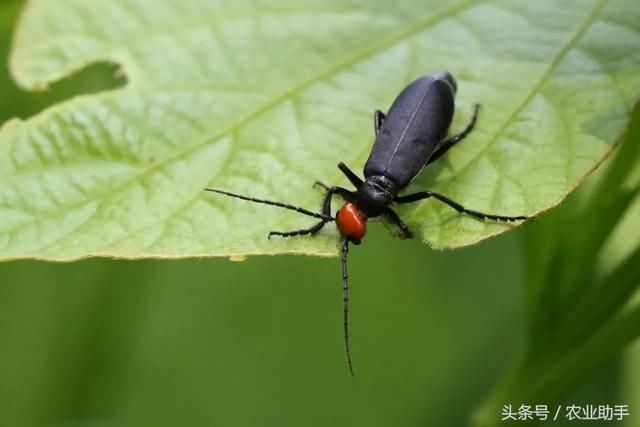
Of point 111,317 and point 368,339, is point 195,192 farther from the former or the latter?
point 368,339

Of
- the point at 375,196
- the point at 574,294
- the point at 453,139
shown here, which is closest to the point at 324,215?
the point at 375,196

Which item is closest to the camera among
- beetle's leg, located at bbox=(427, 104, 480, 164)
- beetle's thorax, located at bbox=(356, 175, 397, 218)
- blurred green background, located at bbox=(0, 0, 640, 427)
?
beetle's leg, located at bbox=(427, 104, 480, 164)

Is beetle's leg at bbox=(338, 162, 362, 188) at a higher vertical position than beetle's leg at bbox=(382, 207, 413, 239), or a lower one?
higher

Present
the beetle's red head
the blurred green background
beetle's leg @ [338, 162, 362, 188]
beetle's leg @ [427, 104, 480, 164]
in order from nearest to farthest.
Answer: beetle's leg @ [338, 162, 362, 188] < beetle's leg @ [427, 104, 480, 164] < the beetle's red head < the blurred green background

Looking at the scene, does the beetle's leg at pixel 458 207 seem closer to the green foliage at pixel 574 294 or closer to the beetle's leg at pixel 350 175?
the beetle's leg at pixel 350 175

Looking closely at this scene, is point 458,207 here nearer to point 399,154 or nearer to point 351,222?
point 351,222

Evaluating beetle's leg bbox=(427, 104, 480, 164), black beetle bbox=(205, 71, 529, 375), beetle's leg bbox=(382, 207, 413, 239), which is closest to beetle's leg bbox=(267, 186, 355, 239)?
black beetle bbox=(205, 71, 529, 375)

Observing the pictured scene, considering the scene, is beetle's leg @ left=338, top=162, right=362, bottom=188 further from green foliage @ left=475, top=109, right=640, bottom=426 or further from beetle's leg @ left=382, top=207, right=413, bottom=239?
green foliage @ left=475, top=109, right=640, bottom=426
